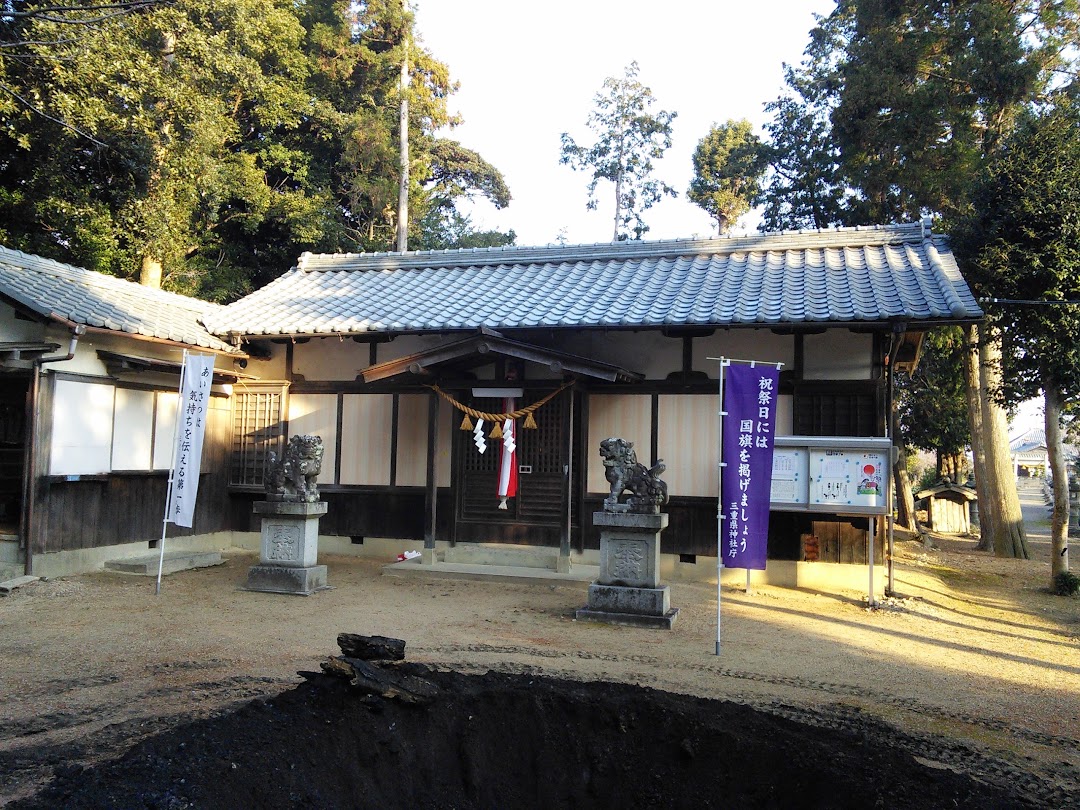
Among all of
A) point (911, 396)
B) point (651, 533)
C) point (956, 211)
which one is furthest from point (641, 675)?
point (911, 396)

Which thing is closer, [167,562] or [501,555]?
[167,562]

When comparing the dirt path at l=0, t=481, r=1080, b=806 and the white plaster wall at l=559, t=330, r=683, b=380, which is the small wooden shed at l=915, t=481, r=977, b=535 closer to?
the dirt path at l=0, t=481, r=1080, b=806

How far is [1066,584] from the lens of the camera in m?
11.1

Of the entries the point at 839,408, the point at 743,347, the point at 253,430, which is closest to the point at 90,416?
the point at 253,430

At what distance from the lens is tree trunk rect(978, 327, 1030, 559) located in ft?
46.8

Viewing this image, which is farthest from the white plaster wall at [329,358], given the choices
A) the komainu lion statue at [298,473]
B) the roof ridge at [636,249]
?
the komainu lion statue at [298,473]

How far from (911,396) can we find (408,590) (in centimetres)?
1708

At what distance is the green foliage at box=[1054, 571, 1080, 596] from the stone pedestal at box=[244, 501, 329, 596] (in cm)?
1061

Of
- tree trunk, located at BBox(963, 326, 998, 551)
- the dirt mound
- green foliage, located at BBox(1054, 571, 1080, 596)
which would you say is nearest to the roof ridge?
tree trunk, located at BBox(963, 326, 998, 551)

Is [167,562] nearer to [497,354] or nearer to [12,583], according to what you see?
[12,583]

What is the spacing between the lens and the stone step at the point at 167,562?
10711 millimetres

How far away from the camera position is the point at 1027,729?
5414mm

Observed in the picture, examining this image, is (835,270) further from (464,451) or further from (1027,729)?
(1027,729)

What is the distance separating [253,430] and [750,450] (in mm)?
8965
